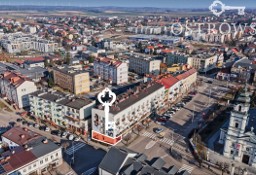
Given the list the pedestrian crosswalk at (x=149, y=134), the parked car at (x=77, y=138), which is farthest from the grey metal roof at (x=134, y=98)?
the parked car at (x=77, y=138)

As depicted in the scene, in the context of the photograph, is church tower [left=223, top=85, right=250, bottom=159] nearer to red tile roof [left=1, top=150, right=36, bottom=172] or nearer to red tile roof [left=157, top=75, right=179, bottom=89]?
red tile roof [left=157, top=75, right=179, bottom=89]

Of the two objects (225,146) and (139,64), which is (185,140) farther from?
(139,64)

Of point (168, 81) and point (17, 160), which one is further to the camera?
point (168, 81)

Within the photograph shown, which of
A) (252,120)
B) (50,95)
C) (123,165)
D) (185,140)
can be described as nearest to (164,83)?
(185,140)

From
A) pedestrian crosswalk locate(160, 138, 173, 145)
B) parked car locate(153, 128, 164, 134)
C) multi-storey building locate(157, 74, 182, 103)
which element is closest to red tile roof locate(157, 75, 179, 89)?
multi-storey building locate(157, 74, 182, 103)

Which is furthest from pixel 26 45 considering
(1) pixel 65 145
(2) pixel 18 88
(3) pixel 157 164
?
(3) pixel 157 164

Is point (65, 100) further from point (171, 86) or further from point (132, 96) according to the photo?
point (171, 86)
